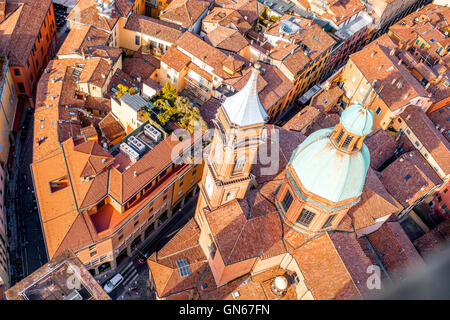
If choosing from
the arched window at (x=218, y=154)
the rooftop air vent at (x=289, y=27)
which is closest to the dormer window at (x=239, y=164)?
the arched window at (x=218, y=154)

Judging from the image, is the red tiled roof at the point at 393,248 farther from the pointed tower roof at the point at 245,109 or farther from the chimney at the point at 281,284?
the pointed tower roof at the point at 245,109

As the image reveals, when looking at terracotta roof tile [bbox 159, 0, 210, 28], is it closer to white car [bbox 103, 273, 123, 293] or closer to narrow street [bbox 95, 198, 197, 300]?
narrow street [bbox 95, 198, 197, 300]

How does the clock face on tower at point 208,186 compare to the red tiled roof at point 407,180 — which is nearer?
the clock face on tower at point 208,186

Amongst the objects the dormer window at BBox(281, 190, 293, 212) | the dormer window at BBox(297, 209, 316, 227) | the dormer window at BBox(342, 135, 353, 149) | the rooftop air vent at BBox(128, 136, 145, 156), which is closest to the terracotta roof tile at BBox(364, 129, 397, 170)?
the dormer window at BBox(297, 209, 316, 227)

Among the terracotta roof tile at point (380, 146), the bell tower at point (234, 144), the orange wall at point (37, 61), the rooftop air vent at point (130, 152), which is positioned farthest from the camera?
the orange wall at point (37, 61)

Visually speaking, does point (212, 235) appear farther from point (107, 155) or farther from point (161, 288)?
point (107, 155)

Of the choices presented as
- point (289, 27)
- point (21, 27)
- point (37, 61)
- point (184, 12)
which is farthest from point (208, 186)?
point (21, 27)

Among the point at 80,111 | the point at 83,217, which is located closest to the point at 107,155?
the point at 83,217
